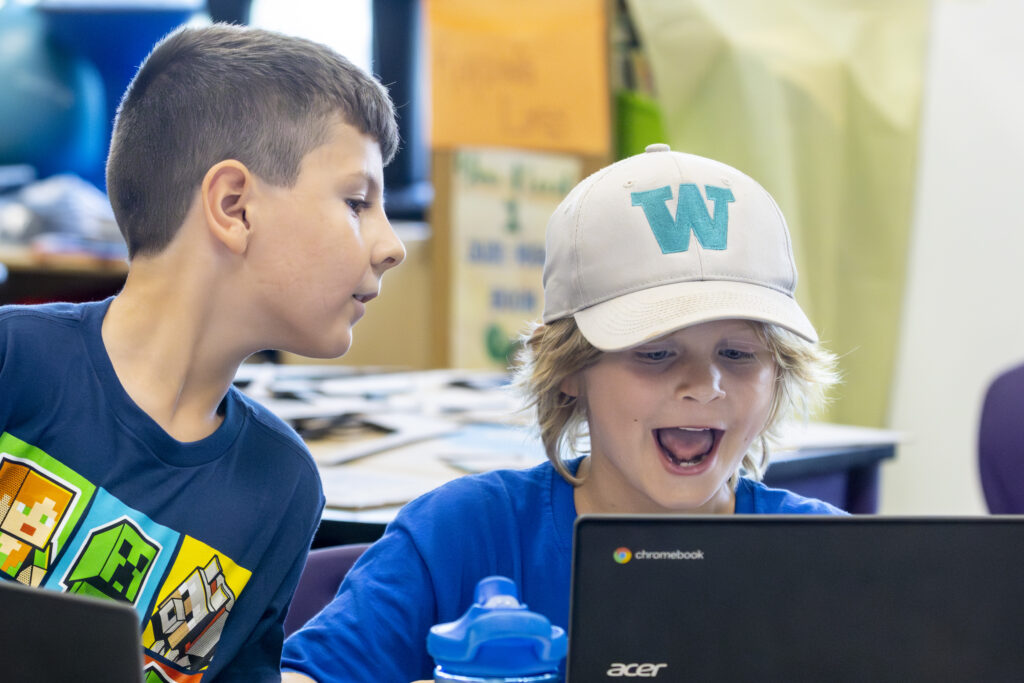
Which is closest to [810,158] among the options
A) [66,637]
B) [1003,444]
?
[1003,444]

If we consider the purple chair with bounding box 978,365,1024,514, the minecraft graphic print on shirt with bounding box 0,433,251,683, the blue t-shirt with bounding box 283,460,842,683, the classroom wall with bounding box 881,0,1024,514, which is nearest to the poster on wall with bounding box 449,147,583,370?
the classroom wall with bounding box 881,0,1024,514

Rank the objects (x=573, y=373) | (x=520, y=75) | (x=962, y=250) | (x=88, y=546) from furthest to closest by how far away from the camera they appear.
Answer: (x=520, y=75), (x=962, y=250), (x=573, y=373), (x=88, y=546)

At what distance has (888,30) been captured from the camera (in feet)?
7.86

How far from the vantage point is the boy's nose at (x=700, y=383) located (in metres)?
0.86

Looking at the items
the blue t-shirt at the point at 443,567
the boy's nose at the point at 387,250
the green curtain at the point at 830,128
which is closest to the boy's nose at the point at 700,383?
the blue t-shirt at the point at 443,567

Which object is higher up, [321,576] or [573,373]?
[573,373]

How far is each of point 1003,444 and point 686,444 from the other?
2.26 ft

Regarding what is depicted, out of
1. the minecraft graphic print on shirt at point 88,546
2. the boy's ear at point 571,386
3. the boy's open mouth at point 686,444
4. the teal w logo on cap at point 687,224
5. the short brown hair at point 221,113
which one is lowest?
the minecraft graphic print on shirt at point 88,546

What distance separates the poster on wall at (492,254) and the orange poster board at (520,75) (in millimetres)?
89

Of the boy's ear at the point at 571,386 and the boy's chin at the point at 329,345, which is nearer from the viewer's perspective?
the boy's chin at the point at 329,345

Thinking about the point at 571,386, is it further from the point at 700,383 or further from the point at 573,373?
the point at 700,383

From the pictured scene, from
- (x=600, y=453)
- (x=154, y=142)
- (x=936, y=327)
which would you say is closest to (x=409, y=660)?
(x=600, y=453)

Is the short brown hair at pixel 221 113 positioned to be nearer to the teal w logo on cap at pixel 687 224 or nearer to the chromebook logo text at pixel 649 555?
the teal w logo on cap at pixel 687 224

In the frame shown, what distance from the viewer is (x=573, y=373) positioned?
96 centimetres
